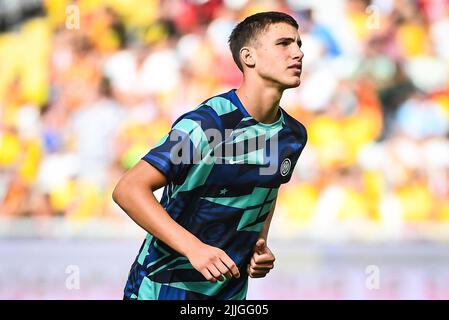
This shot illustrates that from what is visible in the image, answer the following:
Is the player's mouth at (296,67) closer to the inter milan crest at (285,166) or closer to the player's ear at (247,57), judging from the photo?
the player's ear at (247,57)

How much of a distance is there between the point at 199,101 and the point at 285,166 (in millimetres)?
5147

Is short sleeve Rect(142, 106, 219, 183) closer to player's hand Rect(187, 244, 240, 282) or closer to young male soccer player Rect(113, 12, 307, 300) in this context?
young male soccer player Rect(113, 12, 307, 300)

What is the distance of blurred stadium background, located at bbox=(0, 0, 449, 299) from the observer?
8.52 metres

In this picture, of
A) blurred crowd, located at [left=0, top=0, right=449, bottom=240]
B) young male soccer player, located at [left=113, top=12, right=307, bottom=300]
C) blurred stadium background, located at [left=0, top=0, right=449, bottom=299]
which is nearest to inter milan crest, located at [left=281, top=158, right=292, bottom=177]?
young male soccer player, located at [left=113, top=12, right=307, bottom=300]

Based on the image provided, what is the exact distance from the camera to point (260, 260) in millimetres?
3943

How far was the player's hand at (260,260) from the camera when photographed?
395 cm

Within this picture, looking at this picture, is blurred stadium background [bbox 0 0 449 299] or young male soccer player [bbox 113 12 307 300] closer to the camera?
young male soccer player [bbox 113 12 307 300]

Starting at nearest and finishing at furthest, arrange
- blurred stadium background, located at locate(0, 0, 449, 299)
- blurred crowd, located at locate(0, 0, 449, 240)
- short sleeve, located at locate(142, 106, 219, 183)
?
short sleeve, located at locate(142, 106, 219, 183), blurred stadium background, located at locate(0, 0, 449, 299), blurred crowd, located at locate(0, 0, 449, 240)

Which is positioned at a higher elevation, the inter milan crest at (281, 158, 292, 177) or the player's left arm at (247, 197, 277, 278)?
the inter milan crest at (281, 158, 292, 177)

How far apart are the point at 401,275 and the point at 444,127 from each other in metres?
1.67

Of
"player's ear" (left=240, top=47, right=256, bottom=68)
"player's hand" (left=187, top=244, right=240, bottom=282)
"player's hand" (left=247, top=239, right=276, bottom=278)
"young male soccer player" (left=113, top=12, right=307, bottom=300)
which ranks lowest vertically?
"player's hand" (left=187, top=244, right=240, bottom=282)

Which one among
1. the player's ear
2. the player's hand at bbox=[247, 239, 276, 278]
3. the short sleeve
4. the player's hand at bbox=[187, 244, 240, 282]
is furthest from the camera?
the player's ear

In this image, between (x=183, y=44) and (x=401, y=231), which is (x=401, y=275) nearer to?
(x=401, y=231)
